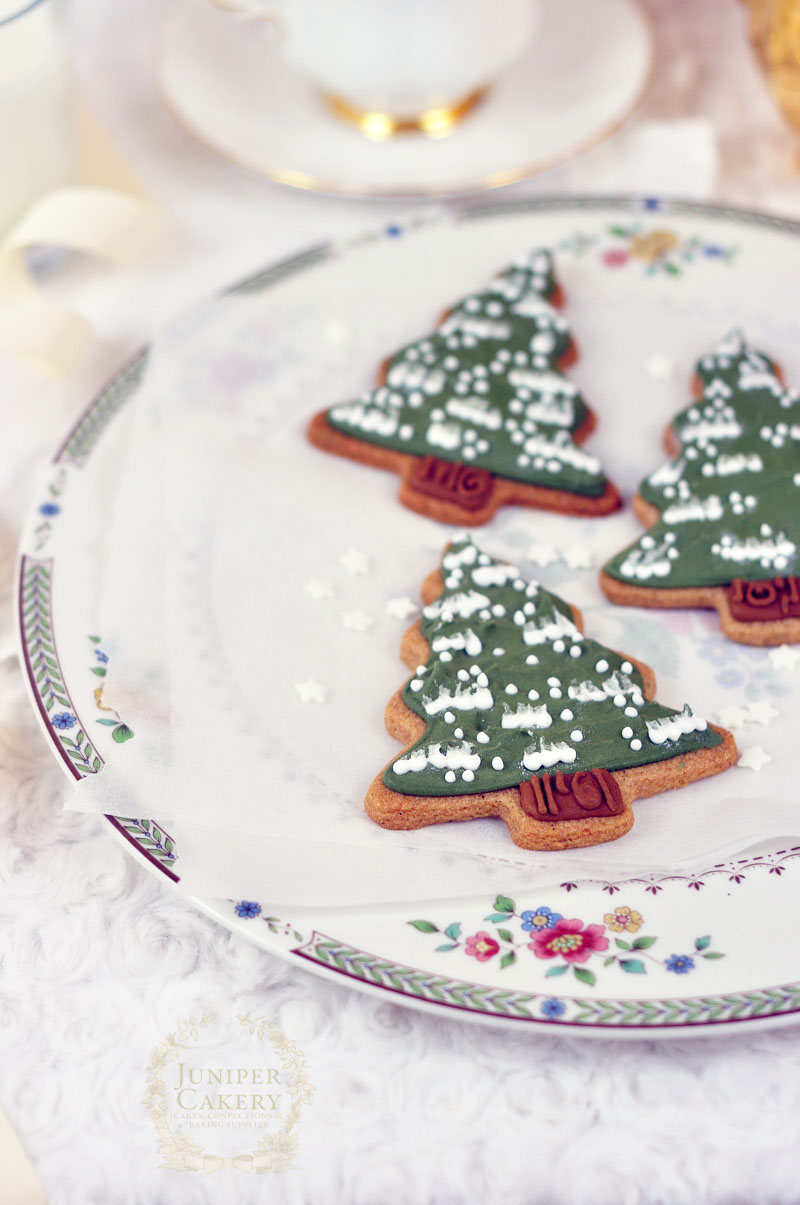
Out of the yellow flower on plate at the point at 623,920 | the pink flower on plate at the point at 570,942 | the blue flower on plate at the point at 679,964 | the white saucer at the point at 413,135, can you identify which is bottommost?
the blue flower on plate at the point at 679,964

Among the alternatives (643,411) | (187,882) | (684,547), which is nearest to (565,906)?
(187,882)

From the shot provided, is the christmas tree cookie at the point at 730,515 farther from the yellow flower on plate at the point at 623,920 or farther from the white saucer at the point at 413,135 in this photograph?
the white saucer at the point at 413,135

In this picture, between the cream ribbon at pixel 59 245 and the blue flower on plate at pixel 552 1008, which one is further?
→ the cream ribbon at pixel 59 245

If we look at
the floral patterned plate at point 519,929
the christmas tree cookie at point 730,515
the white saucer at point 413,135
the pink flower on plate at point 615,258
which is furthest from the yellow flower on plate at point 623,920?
the white saucer at point 413,135

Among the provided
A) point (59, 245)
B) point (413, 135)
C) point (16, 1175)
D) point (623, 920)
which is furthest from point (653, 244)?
point (16, 1175)

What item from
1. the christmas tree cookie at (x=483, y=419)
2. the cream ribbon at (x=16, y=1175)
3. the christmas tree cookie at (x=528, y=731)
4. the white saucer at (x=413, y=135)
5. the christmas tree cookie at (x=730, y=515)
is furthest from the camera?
the white saucer at (x=413, y=135)

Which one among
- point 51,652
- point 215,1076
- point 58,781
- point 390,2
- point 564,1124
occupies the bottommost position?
point 564,1124

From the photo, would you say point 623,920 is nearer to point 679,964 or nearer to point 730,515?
point 679,964

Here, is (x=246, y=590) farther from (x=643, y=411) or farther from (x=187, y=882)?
(x=643, y=411)
